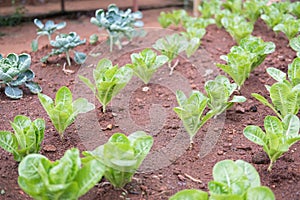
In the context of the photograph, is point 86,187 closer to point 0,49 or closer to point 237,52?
point 237,52

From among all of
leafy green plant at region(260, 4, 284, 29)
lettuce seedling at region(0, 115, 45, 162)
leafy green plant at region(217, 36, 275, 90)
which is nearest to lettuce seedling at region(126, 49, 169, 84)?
leafy green plant at region(217, 36, 275, 90)

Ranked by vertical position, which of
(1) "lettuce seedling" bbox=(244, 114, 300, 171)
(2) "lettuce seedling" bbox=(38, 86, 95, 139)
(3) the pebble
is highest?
(1) "lettuce seedling" bbox=(244, 114, 300, 171)

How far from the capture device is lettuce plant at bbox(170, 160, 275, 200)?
1451 millimetres

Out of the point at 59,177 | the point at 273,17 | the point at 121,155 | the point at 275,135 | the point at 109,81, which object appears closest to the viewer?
the point at 59,177

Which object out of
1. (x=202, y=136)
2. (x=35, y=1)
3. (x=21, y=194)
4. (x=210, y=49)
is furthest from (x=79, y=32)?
(x=21, y=194)

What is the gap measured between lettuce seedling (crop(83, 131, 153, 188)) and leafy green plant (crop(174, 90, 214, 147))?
1.10 feet

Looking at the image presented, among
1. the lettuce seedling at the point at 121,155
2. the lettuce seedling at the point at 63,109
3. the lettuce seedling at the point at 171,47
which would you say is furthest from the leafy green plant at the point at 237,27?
the lettuce seedling at the point at 121,155

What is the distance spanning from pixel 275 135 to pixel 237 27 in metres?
1.75

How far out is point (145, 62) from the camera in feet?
8.67

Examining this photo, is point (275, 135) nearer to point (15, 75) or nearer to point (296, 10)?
point (15, 75)

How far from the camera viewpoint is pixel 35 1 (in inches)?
204

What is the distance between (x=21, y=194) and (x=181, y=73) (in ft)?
5.23

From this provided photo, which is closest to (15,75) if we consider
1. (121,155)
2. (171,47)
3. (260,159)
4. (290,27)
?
(171,47)

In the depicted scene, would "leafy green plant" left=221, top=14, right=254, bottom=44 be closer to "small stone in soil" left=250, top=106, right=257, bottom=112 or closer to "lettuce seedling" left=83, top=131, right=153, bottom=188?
"small stone in soil" left=250, top=106, right=257, bottom=112
